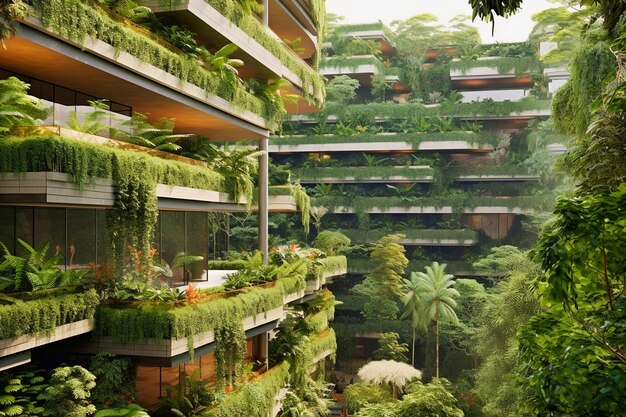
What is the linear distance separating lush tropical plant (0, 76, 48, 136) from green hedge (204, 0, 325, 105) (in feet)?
28.3

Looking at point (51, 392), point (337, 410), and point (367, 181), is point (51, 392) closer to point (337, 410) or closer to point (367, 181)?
point (337, 410)

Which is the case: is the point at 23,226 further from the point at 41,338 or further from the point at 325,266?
the point at 325,266

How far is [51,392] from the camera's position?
14703 millimetres

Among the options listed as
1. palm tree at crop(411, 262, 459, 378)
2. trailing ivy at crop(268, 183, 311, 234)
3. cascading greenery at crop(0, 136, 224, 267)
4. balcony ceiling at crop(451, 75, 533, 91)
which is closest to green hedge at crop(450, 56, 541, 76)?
balcony ceiling at crop(451, 75, 533, 91)

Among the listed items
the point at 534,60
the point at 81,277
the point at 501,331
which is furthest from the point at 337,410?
the point at 534,60

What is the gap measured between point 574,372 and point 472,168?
5629 centimetres

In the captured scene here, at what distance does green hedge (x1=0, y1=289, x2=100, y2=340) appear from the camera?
45.6 ft

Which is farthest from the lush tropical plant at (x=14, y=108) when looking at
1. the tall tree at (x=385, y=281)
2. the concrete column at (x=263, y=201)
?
the tall tree at (x=385, y=281)

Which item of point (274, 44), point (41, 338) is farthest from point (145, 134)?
point (274, 44)

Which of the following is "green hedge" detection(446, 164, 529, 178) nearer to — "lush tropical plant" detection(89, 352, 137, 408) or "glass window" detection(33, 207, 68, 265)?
"glass window" detection(33, 207, 68, 265)

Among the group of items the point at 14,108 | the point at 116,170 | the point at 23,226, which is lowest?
the point at 23,226

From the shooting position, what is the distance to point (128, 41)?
704 inches

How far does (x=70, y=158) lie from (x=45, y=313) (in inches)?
131

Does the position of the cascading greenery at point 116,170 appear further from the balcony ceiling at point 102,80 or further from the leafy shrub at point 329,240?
the leafy shrub at point 329,240
